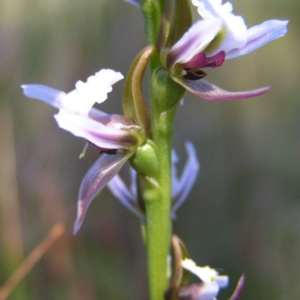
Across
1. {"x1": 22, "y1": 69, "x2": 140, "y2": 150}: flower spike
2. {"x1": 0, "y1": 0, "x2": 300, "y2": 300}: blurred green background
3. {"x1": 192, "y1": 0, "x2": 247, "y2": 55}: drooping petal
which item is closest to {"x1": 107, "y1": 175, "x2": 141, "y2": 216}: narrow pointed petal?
{"x1": 22, "y1": 69, "x2": 140, "y2": 150}: flower spike

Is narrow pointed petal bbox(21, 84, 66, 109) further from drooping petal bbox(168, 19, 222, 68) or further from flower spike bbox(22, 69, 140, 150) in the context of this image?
drooping petal bbox(168, 19, 222, 68)

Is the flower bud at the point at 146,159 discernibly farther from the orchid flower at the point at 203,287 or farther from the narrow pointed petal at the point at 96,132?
the orchid flower at the point at 203,287

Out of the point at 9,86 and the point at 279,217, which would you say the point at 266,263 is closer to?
the point at 279,217

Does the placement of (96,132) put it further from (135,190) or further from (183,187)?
(183,187)

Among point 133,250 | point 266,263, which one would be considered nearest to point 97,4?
point 133,250

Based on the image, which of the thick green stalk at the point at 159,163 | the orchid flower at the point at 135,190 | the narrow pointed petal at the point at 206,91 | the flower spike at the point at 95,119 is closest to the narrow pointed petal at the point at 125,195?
Answer: the orchid flower at the point at 135,190

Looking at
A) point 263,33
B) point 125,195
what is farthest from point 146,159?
point 263,33
